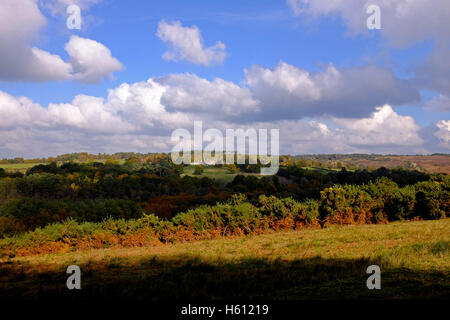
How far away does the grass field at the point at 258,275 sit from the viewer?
20.1 feet

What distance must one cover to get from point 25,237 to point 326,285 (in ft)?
43.7

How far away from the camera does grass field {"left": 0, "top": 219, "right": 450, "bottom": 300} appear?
6125 mm

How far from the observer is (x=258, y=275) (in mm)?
7477

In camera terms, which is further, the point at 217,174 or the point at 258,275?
the point at 217,174

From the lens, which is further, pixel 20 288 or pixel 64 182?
pixel 64 182

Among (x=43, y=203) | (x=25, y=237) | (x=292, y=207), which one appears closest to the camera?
(x=25, y=237)

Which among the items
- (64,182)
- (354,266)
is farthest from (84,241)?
(64,182)

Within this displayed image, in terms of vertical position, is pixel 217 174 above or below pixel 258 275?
below

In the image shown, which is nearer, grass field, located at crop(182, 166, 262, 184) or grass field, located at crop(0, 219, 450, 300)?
grass field, located at crop(0, 219, 450, 300)

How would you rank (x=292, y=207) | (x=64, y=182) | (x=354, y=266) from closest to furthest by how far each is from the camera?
1. (x=354, y=266)
2. (x=292, y=207)
3. (x=64, y=182)

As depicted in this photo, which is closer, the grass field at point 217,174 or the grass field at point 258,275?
the grass field at point 258,275

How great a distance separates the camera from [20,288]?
725 centimetres
